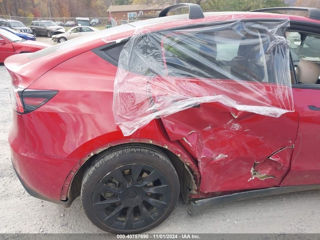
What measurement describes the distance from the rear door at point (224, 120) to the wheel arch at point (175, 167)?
0.08 m

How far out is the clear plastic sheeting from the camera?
1.70m

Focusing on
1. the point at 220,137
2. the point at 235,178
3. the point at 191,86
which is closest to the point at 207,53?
the point at 191,86

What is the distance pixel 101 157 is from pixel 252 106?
1107mm

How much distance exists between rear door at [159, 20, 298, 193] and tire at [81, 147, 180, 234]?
0.24 metres

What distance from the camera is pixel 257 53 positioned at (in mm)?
1922

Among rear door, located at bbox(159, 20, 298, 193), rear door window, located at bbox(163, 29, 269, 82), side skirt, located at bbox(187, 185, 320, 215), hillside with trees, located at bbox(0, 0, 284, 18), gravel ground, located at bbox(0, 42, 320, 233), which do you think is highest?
rear door window, located at bbox(163, 29, 269, 82)

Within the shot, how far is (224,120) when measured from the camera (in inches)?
71.5

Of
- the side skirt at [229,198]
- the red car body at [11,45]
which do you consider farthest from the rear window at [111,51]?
the red car body at [11,45]

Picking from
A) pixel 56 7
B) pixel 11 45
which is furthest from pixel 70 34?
pixel 56 7

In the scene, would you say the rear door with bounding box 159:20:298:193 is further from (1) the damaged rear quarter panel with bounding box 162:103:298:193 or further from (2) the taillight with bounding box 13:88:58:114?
(2) the taillight with bounding box 13:88:58:114

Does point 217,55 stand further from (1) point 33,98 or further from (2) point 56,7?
(2) point 56,7

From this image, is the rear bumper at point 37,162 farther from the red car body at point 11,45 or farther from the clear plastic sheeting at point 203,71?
the red car body at point 11,45

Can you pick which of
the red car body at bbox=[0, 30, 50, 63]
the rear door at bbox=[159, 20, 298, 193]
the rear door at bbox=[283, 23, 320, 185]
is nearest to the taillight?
the rear door at bbox=[159, 20, 298, 193]

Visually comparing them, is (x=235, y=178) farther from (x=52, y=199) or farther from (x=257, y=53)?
(x=52, y=199)
